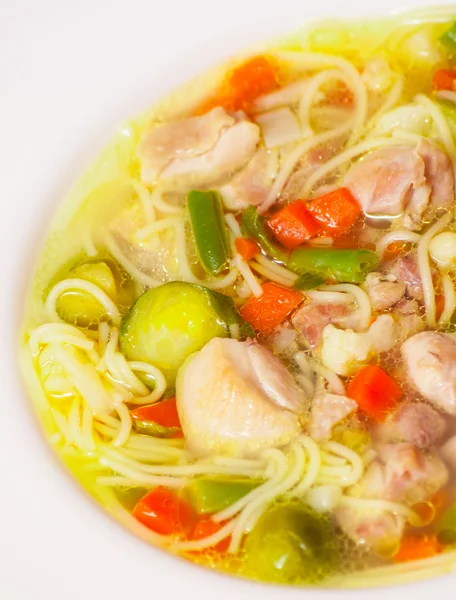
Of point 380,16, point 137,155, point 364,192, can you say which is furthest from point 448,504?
point 380,16

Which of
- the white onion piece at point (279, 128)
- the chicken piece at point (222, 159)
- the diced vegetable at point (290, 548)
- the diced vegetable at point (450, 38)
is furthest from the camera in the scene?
the diced vegetable at point (450, 38)

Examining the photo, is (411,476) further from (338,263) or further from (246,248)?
(246,248)

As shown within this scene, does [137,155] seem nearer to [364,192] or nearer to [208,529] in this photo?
[364,192]

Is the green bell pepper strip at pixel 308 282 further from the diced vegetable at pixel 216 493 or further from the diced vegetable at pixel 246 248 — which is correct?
the diced vegetable at pixel 216 493

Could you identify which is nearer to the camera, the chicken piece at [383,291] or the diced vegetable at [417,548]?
the diced vegetable at [417,548]

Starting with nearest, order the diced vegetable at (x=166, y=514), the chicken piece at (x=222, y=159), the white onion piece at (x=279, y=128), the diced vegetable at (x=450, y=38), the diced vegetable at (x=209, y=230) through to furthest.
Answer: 1. the diced vegetable at (x=166, y=514)
2. the diced vegetable at (x=209, y=230)
3. the chicken piece at (x=222, y=159)
4. the white onion piece at (x=279, y=128)
5. the diced vegetable at (x=450, y=38)

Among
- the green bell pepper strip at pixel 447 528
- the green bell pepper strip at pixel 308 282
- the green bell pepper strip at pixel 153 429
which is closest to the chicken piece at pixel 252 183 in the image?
the green bell pepper strip at pixel 308 282
